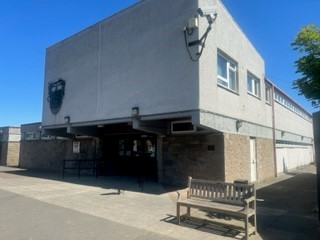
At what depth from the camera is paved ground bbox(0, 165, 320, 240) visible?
5922 millimetres

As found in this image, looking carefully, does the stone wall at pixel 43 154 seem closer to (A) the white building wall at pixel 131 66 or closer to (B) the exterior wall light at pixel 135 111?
(A) the white building wall at pixel 131 66

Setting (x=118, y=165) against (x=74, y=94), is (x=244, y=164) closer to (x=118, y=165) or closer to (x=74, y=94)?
(x=118, y=165)

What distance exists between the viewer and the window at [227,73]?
1195 cm

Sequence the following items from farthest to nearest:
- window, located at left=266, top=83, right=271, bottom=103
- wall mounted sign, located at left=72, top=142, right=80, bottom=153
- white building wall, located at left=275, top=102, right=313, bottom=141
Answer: white building wall, located at left=275, top=102, right=313, bottom=141
window, located at left=266, top=83, right=271, bottom=103
wall mounted sign, located at left=72, top=142, right=80, bottom=153

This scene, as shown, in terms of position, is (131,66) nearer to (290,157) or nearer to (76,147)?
(76,147)

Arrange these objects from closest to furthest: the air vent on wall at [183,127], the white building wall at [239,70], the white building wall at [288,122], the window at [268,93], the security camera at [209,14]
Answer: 1. the security camera at [209,14]
2. the white building wall at [239,70]
3. the air vent on wall at [183,127]
4. the window at [268,93]
5. the white building wall at [288,122]

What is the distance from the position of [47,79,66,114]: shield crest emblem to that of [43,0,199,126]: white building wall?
1.07 ft

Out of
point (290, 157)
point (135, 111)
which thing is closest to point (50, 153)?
point (135, 111)

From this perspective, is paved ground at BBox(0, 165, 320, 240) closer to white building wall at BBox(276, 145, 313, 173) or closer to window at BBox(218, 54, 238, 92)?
window at BBox(218, 54, 238, 92)

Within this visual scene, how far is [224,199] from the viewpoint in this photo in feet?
21.8

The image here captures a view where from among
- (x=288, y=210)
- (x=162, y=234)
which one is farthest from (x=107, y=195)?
(x=288, y=210)

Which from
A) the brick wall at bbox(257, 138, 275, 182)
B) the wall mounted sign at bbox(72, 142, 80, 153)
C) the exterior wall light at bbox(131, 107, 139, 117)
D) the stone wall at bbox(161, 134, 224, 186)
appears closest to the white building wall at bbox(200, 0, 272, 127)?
the brick wall at bbox(257, 138, 275, 182)

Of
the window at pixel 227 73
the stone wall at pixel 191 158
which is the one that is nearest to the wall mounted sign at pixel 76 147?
the stone wall at pixel 191 158

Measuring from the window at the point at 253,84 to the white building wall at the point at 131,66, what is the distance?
19.4 feet
